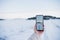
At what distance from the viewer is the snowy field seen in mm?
844

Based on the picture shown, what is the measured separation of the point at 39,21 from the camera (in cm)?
82

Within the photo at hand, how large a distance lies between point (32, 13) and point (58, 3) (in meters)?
0.26

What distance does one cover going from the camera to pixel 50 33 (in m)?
0.85

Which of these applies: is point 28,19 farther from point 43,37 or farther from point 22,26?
point 43,37

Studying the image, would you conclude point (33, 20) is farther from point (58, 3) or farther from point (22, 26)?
point (58, 3)

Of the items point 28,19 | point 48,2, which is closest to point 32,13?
point 28,19

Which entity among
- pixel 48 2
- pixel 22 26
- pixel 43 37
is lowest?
pixel 43 37

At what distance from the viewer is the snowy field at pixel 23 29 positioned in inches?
33.2

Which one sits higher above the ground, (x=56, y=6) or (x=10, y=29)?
(x=56, y=6)

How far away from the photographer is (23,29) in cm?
86

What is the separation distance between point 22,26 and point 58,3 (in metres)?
0.41

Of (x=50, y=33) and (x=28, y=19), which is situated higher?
(x=28, y=19)

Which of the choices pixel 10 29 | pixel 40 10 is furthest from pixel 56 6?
pixel 10 29

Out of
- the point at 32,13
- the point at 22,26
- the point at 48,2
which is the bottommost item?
the point at 22,26
